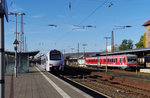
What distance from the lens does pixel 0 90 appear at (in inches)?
146

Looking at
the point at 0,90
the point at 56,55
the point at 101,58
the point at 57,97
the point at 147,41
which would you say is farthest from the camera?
the point at 147,41

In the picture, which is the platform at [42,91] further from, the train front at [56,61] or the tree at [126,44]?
the tree at [126,44]

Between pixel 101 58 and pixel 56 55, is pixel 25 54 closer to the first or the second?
pixel 56 55

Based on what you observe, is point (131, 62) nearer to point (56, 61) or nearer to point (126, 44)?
point (56, 61)

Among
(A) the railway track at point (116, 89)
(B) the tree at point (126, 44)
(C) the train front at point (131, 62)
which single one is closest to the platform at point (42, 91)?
(A) the railway track at point (116, 89)

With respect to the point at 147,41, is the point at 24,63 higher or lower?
lower

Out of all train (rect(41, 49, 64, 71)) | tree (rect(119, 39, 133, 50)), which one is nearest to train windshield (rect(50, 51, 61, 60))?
train (rect(41, 49, 64, 71))

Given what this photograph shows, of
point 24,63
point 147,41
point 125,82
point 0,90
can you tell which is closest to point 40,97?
point 0,90

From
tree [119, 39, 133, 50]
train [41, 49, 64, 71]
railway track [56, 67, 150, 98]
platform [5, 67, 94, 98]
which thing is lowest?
railway track [56, 67, 150, 98]

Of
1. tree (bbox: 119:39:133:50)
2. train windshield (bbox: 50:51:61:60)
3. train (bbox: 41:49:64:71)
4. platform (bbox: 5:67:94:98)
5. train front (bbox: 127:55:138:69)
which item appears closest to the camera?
platform (bbox: 5:67:94:98)

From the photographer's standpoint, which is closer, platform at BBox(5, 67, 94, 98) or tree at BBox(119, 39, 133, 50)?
platform at BBox(5, 67, 94, 98)

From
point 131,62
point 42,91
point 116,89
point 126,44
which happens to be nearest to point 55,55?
point 116,89

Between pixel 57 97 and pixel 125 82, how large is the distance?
1093 centimetres

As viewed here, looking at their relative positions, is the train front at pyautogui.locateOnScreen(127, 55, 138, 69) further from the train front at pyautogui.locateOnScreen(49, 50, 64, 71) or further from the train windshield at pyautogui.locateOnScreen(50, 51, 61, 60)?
the train windshield at pyautogui.locateOnScreen(50, 51, 61, 60)
